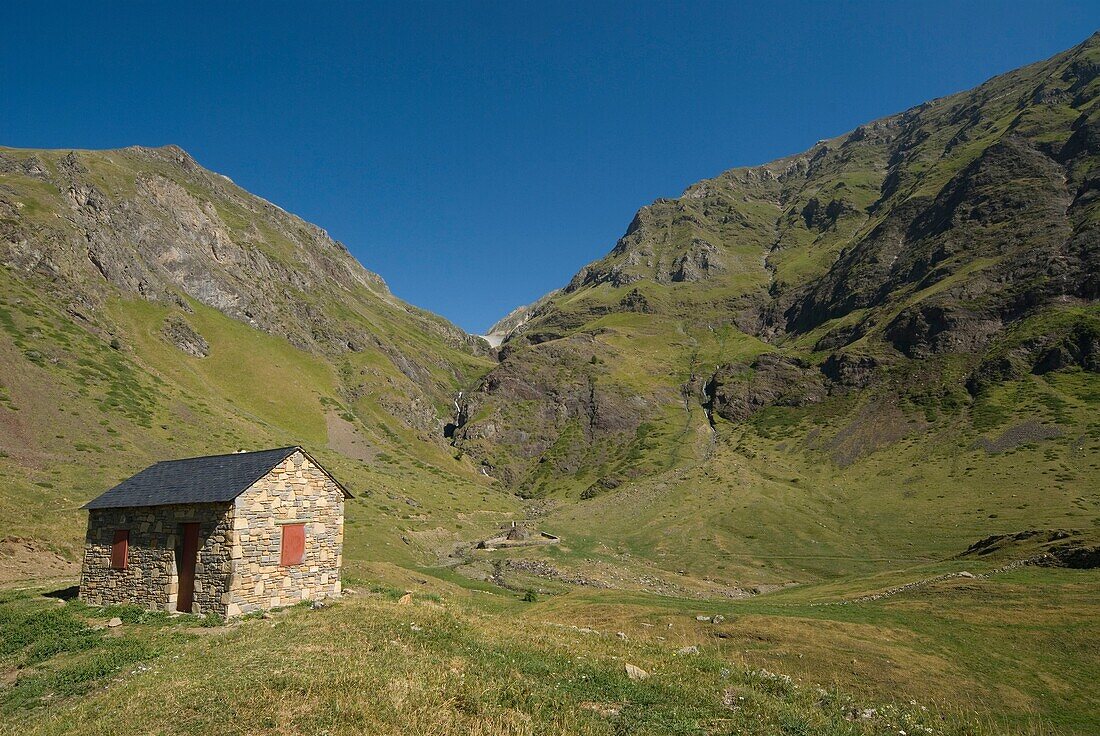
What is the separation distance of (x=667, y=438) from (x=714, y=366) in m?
54.9

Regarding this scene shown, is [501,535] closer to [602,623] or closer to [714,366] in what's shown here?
[602,623]

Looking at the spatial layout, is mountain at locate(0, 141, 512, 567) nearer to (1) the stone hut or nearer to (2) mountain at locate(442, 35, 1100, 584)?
(1) the stone hut

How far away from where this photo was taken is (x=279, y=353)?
150750 mm

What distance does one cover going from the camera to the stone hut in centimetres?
2453

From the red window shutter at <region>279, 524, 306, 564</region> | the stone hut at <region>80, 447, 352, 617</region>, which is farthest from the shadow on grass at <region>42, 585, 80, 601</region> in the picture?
the red window shutter at <region>279, 524, 306, 564</region>

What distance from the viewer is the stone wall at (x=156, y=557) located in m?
24.4

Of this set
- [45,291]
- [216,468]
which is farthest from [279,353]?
[216,468]

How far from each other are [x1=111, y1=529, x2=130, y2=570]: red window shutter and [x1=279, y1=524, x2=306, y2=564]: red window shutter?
26.2 feet

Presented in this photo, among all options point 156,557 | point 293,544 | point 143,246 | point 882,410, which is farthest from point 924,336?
point 143,246

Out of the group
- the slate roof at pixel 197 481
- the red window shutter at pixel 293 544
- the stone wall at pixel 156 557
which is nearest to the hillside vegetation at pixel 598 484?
the stone wall at pixel 156 557

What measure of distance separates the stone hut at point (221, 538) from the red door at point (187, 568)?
1.8 inches

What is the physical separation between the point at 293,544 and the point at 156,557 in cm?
629

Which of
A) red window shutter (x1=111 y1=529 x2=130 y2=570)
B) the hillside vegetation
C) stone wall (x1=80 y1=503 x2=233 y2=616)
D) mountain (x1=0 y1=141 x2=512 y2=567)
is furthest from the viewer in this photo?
mountain (x1=0 y1=141 x2=512 y2=567)

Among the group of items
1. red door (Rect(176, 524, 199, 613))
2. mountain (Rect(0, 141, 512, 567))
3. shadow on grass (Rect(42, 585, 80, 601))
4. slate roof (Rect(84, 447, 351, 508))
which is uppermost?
mountain (Rect(0, 141, 512, 567))
